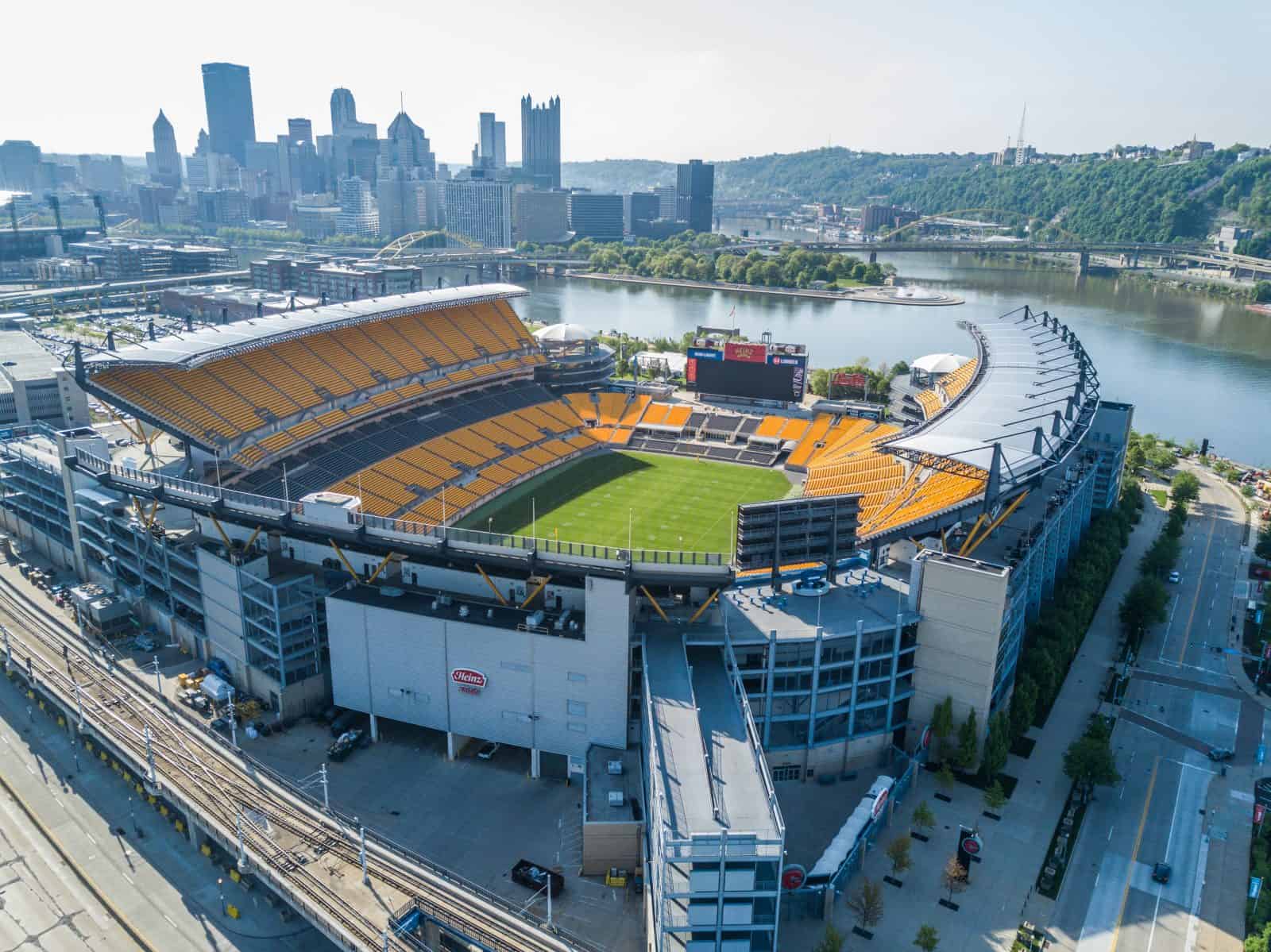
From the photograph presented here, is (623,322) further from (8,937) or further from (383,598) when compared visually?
(8,937)

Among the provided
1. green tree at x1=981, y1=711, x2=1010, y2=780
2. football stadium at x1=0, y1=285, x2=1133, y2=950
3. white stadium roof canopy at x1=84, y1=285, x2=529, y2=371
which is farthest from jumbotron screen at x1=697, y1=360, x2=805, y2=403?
green tree at x1=981, y1=711, x2=1010, y2=780

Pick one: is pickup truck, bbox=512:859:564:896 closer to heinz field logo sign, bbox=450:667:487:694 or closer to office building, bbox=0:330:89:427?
heinz field logo sign, bbox=450:667:487:694

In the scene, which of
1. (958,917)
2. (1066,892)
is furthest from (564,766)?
(1066,892)

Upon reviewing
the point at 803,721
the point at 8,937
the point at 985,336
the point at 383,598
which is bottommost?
the point at 8,937

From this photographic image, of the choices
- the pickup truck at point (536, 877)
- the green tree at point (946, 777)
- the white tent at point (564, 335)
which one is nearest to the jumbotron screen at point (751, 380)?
the white tent at point (564, 335)

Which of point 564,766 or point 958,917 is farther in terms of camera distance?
point 564,766

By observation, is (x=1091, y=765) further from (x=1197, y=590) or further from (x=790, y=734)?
(x=1197, y=590)

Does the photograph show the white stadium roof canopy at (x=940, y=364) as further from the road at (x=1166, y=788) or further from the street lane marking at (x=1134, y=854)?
the street lane marking at (x=1134, y=854)

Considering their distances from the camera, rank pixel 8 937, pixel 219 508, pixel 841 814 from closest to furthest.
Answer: pixel 8 937
pixel 841 814
pixel 219 508
